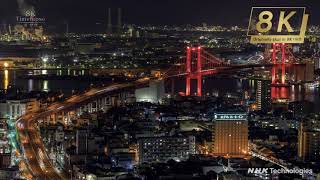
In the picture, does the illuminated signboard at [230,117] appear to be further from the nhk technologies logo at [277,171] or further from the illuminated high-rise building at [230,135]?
the nhk technologies logo at [277,171]

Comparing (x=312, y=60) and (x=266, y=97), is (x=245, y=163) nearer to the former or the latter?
(x=266, y=97)

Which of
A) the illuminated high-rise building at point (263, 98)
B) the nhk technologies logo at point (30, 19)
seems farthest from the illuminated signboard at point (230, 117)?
the nhk technologies logo at point (30, 19)

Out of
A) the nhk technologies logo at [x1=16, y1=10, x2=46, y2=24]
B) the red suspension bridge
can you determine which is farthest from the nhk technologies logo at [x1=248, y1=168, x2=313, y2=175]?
the nhk technologies logo at [x1=16, y1=10, x2=46, y2=24]

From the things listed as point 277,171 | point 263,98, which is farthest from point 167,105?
point 277,171

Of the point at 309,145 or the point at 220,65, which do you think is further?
the point at 220,65

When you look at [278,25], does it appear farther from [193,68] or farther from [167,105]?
[193,68]

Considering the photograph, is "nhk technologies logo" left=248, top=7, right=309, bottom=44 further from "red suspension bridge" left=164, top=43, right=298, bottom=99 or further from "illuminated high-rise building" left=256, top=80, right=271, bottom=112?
"red suspension bridge" left=164, top=43, right=298, bottom=99

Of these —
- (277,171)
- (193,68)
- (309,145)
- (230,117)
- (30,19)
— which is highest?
(30,19)
